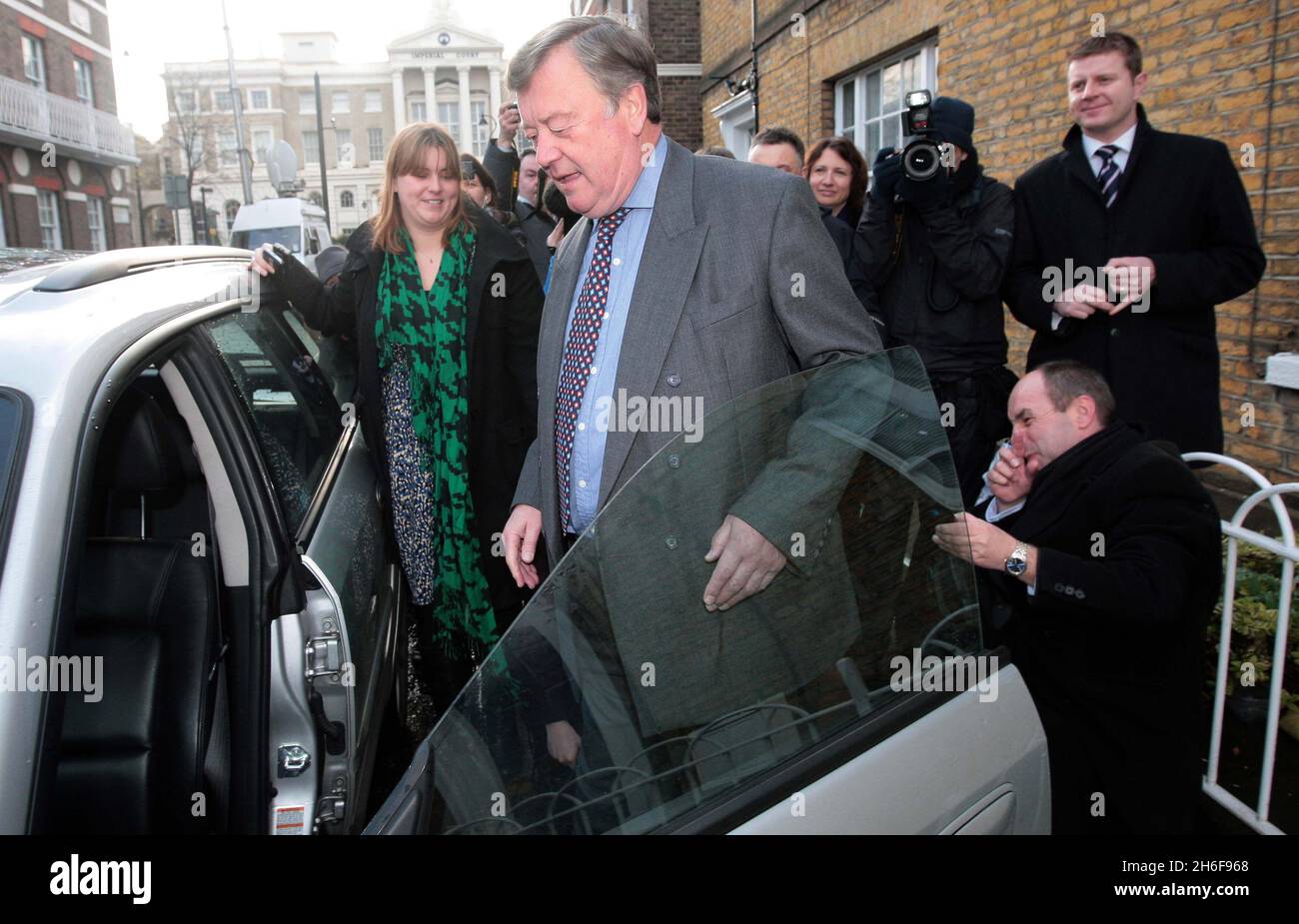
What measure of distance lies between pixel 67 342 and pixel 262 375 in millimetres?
1169

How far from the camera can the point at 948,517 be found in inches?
54.4

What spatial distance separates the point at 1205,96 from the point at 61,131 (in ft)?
98.5

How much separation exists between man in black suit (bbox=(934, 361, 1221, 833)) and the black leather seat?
1.69 m

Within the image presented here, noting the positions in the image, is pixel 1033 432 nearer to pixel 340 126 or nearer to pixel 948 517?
pixel 948 517

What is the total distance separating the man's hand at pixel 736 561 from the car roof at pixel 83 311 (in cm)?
105

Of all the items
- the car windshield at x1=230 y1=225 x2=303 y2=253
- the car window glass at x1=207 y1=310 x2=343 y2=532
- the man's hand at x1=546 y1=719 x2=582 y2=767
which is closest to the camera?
the man's hand at x1=546 y1=719 x2=582 y2=767

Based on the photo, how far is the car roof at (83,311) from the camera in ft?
4.88

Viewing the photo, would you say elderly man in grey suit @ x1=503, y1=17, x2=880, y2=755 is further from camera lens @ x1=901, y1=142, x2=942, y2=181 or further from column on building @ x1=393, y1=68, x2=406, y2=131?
column on building @ x1=393, y1=68, x2=406, y2=131

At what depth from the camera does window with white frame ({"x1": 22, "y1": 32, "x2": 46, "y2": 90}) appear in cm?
2459

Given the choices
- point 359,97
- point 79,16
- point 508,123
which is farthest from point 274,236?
point 359,97

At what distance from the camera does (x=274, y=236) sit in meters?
17.8

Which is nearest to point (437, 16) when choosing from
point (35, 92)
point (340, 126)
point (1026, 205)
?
point (340, 126)

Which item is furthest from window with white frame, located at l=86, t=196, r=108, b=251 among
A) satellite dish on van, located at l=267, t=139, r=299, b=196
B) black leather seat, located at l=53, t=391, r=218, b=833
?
black leather seat, located at l=53, t=391, r=218, b=833

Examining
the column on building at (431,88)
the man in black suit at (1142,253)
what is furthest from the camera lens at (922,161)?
the column on building at (431,88)
